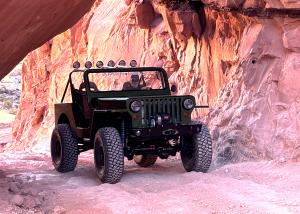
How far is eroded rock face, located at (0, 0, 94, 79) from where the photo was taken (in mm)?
6656

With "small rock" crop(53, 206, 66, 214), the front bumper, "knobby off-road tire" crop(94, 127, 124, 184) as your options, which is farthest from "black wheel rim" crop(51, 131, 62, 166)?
"small rock" crop(53, 206, 66, 214)

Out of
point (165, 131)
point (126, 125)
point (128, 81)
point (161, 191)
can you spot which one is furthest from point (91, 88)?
point (161, 191)

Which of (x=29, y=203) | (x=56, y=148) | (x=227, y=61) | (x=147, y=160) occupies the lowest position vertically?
(x=147, y=160)

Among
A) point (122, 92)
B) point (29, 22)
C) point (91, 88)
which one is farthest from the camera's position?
point (122, 92)

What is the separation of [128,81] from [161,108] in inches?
57.9

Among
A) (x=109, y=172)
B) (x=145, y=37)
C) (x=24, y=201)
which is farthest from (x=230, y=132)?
(x=145, y=37)

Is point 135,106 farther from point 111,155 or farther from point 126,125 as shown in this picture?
point 111,155

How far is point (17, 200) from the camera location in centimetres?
659

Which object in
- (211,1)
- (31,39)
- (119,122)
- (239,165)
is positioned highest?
(211,1)

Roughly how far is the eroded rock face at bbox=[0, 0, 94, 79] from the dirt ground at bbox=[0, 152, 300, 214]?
1862 mm

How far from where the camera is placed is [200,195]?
6.80 m

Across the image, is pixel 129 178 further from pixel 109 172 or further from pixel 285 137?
pixel 285 137

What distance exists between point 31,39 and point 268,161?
4259mm

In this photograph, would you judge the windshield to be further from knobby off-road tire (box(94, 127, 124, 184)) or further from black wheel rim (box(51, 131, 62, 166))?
knobby off-road tire (box(94, 127, 124, 184))
